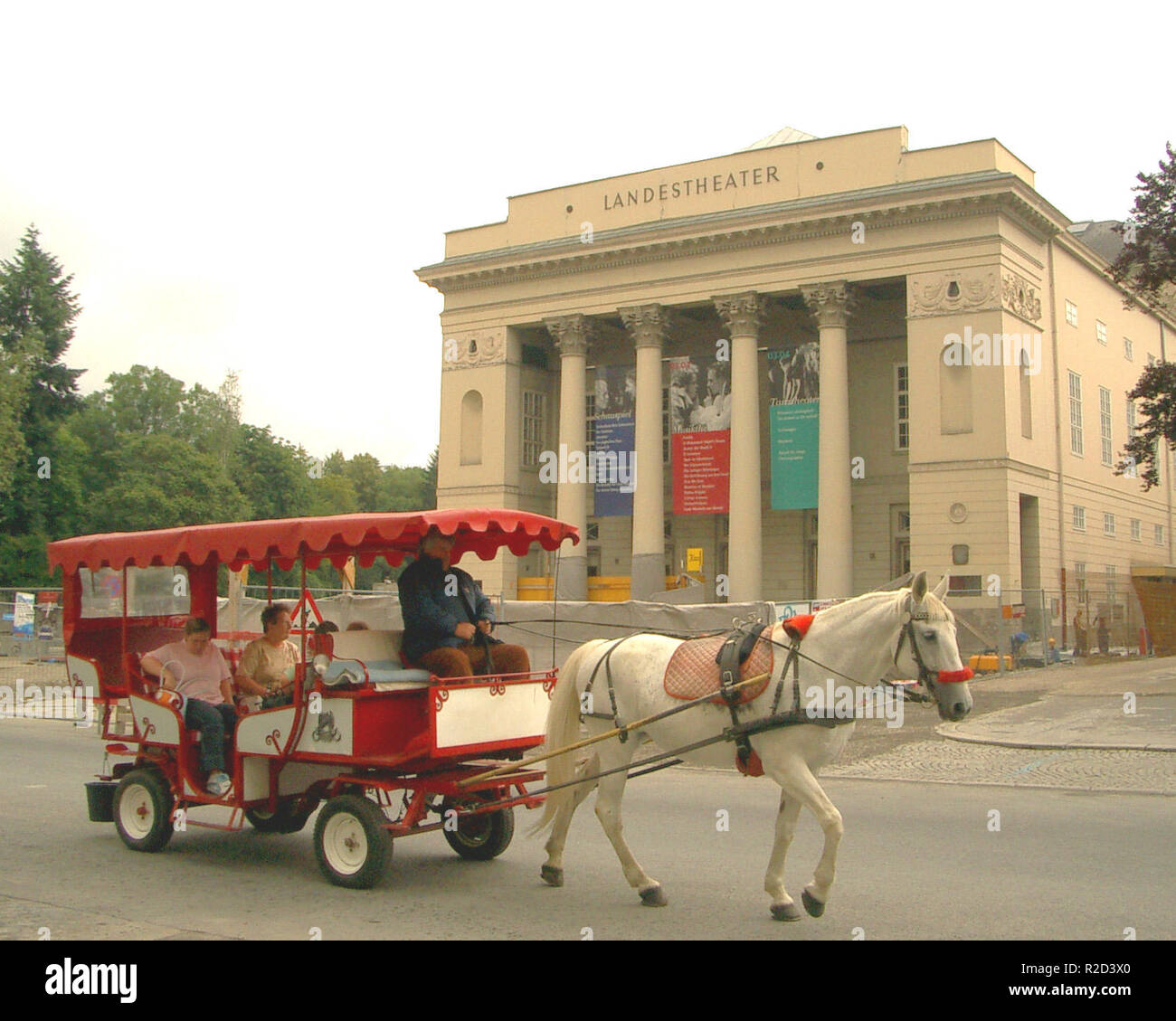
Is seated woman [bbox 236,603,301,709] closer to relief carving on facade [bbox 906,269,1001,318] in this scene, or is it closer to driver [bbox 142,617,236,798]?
driver [bbox 142,617,236,798]


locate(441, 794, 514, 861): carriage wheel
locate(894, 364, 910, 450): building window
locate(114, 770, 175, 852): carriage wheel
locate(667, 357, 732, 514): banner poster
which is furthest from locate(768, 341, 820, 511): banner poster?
locate(114, 770, 175, 852): carriage wheel

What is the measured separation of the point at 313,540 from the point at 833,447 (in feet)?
112

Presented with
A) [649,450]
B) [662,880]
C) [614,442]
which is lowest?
[662,880]

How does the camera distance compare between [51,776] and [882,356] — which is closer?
[51,776]

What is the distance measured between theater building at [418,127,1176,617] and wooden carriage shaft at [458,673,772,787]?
1208 inches

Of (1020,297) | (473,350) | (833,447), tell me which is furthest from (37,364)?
(1020,297)

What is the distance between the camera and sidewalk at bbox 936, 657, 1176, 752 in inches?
651

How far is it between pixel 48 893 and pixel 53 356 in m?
63.5

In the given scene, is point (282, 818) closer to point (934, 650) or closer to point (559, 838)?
point (559, 838)

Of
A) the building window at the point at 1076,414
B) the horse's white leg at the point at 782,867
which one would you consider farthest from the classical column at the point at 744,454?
the horse's white leg at the point at 782,867

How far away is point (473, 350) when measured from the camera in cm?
4956

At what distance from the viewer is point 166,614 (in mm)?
11219

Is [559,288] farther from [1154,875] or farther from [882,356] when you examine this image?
[1154,875]
